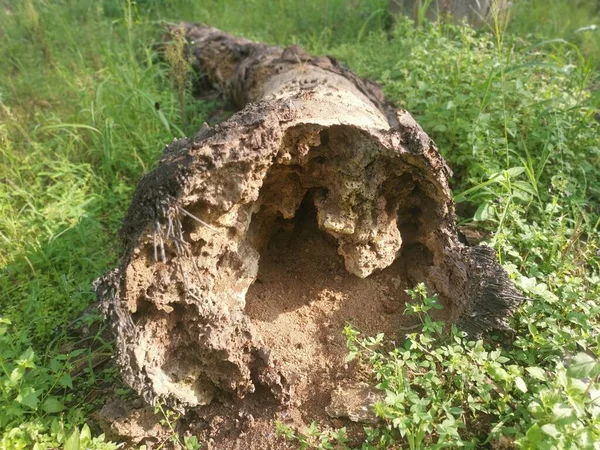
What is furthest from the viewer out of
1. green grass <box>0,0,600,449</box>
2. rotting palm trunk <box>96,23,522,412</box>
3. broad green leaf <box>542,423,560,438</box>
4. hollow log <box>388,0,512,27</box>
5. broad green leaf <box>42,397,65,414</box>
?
hollow log <box>388,0,512,27</box>

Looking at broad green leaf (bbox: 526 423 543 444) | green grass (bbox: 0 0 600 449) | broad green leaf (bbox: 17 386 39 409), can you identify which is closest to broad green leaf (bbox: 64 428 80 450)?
green grass (bbox: 0 0 600 449)

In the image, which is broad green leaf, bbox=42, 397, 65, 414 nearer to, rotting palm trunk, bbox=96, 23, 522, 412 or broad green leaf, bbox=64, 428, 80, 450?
broad green leaf, bbox=64, 428, 80, 450

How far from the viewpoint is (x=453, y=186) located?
9.86 feet

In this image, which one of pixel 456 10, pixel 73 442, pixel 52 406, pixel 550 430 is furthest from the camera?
pixel 456 10

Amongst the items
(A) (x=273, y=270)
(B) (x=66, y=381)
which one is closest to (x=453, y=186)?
(A) (x=273, y=270)

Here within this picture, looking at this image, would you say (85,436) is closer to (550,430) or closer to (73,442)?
(73,442)

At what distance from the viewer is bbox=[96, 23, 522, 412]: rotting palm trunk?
1637 mm

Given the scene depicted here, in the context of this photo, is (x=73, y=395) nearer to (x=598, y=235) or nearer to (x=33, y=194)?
(x=33, y=194)

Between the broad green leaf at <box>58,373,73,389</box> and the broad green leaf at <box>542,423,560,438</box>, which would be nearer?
the broad green leaf at <box>542,423,560,438</box>

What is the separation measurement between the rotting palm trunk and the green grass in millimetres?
335

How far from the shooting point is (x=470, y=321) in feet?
6.44

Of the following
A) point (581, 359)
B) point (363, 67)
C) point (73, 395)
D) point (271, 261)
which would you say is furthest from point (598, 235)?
point (73, 395)

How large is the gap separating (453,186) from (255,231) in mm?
1543

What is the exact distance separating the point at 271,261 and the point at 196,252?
628 mm
